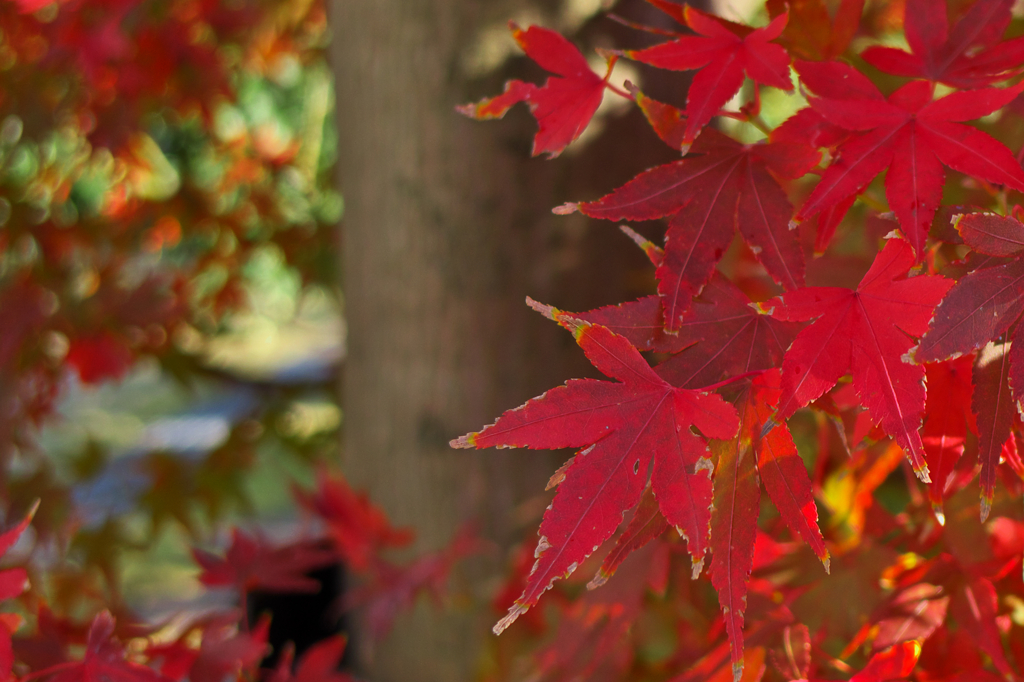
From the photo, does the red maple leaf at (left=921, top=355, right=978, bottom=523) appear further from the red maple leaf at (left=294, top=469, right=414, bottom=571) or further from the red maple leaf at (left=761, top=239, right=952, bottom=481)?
the red maple leaf at (left=294, top=469, right=414, bottom=571)

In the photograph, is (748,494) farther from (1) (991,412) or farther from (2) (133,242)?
(2) (133,242)

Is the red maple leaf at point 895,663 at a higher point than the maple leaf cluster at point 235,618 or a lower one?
higher

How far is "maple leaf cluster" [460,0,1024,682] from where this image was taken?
364mm

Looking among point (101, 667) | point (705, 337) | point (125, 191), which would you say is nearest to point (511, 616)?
point (705, 337)

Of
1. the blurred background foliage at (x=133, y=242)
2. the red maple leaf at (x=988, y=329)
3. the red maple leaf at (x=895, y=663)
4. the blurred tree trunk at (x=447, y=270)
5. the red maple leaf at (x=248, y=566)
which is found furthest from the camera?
the blurred background foliage at (x=133, y=242)

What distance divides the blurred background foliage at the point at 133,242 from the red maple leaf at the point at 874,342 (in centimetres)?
88

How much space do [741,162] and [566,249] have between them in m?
0.52

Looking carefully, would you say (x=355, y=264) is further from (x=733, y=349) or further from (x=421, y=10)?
(x=733, y=349)

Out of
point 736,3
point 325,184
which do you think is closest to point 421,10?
point 736,3

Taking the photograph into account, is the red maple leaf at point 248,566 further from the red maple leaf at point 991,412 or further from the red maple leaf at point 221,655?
the red maple leaf at point 991,412

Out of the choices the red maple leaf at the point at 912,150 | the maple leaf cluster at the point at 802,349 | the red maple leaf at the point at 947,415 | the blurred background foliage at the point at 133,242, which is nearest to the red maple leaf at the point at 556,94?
the maple leaf cluster at the point at 802,349

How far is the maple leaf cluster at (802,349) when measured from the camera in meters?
0.36

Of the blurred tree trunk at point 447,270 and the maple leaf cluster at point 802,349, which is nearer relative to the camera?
the maple leaf cluster at point 802,349

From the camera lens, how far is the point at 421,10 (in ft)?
2.99
